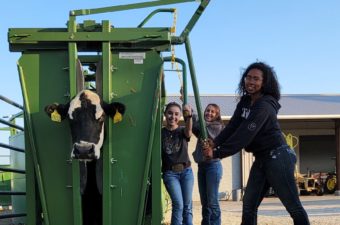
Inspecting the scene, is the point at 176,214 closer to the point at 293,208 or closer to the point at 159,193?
the point at 159,193

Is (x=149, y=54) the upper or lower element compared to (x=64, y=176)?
upper

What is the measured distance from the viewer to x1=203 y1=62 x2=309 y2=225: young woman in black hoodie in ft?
15.4

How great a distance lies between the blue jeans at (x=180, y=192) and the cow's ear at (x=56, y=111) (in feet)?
7.12

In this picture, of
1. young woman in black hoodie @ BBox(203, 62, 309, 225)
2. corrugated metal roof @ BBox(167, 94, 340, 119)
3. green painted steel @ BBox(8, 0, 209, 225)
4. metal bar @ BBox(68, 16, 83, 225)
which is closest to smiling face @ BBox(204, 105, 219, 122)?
young woman in black hoodie @ BBox(203, 62, 309, 225)

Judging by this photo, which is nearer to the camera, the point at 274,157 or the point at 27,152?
the point at 274,157

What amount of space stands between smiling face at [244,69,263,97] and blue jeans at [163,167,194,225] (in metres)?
2.04

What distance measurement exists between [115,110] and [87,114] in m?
0.26

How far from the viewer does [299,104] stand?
26500 millimetres

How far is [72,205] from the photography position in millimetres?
5020

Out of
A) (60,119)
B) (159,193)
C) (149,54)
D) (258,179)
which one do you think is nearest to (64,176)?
(60,119)

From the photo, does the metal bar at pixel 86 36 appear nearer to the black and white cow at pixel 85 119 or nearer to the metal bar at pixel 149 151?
the metal bar at pixel 149 151

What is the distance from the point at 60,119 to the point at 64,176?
0.60 m

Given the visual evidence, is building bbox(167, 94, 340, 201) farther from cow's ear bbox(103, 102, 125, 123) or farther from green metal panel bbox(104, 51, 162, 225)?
cow's ear bbox(103, 102, 125, 123)

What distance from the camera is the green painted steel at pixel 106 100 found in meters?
5.00
